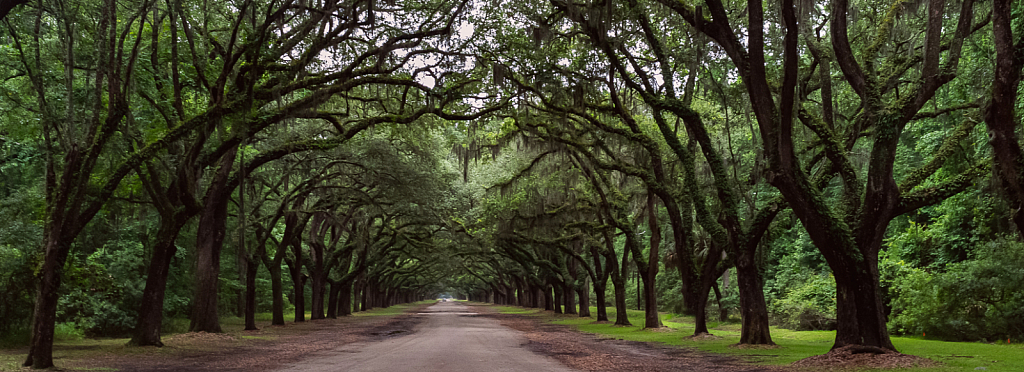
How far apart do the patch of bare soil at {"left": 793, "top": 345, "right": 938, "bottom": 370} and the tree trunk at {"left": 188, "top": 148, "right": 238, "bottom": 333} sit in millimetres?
14849

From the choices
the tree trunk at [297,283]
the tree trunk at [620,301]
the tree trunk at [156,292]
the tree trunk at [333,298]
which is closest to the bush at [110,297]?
the tree trunk at [156,292]

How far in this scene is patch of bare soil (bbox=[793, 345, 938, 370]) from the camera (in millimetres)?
10523

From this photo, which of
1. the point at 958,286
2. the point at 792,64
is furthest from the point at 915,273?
the point at 792,64

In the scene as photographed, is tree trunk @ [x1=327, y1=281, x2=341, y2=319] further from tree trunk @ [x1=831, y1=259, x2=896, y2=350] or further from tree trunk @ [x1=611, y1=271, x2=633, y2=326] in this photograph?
tree trunk @ [x1=831, y1=259, x2=896, y2=350]

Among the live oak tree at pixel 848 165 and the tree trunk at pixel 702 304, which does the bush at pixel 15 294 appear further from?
the tree trunk at pixel 702 304

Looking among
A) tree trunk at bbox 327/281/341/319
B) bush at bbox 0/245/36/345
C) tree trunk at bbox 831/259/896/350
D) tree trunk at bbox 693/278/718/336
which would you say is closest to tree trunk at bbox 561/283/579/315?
tree trunk at bbox 327/281/341/319

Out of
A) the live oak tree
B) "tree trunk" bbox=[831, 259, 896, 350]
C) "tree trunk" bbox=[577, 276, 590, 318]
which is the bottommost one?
"tree trunk" bbox=[577, 276, 590, 318]

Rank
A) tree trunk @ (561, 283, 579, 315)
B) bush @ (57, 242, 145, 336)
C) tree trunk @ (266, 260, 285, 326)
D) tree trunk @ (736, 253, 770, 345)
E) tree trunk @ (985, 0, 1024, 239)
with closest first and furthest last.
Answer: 1. tree trunk @ (985, 0, 1024, 239)
2. tree trunk @ (736, 253, 770, 345)
3. bush @ (57, 242, 145, 336)
4. tree trunk @ (266, 260, 285, 326)
5. tree trunk @ (561, 283, 579, 315)

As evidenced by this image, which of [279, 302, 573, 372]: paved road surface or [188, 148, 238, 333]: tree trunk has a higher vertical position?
[188, 148, 238, 333]: tree trunk

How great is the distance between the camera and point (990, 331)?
1738 cm

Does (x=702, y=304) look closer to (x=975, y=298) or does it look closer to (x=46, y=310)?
(x=975, y=298)

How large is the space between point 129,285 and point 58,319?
226cm

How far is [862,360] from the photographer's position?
11.0 meters

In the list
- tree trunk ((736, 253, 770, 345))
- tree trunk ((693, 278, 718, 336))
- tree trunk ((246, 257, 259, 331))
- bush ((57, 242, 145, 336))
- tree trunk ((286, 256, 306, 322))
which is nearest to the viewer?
tree trunk ((736, 253, 770, 345))
